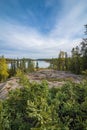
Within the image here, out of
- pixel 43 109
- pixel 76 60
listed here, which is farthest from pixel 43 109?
pixel 76 60

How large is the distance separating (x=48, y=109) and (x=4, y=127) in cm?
67

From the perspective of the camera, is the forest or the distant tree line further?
the distant tree line

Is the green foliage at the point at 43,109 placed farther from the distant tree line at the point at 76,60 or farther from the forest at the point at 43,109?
the distant tree line at the point at 76,60

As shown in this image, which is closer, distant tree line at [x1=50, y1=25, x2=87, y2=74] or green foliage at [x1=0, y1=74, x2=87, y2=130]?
green foliage at [x1=0, y1=74, x2=87, y2=130]

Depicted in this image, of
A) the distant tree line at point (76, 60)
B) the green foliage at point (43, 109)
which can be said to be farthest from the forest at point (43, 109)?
the distant tree line at point (76, 60)

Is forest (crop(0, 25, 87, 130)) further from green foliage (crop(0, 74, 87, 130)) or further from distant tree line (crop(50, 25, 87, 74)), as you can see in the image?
distant tree line (crop(50, 25, 87, 74))

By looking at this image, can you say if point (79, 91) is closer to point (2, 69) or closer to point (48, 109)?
point (48, 109)

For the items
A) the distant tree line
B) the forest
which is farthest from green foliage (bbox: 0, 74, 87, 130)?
the distant tree line

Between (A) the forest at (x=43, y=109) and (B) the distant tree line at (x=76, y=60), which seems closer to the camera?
(A) the forest at (x=43, y=109)

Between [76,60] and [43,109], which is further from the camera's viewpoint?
[76,60]

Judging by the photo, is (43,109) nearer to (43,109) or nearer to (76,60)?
Answer: (43,109)

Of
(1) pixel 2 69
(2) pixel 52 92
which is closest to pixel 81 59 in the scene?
(1) pixel 2 69

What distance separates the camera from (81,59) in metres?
35.7

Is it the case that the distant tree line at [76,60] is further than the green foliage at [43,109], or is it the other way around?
the distant tree line at [76,60]
